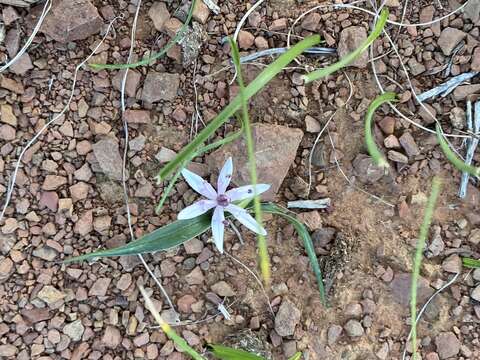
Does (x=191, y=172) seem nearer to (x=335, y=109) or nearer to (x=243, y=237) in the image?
(x=243, y=237)

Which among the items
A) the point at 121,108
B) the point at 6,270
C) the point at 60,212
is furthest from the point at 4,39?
the point at 6,270

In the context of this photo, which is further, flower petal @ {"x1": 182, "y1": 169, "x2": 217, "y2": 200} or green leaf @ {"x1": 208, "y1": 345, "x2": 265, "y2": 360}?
flower petal @ {"x1": 182, "y1": 169, "x2": 217, "y2": 200}

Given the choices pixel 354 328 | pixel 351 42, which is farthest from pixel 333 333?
pixel 351 42

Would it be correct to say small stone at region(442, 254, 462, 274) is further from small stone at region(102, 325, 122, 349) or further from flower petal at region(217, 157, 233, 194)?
small stone at region(102, 325, 122, 349)

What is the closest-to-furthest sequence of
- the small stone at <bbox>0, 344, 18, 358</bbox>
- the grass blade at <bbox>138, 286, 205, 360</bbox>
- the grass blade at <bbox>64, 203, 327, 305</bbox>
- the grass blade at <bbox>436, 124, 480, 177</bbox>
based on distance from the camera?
the grass blade at <bbox>138, 286, 205, 360</bbox>, the grass blade at <bbox>436, 124, 480, 177</bbox>, the grass blade at <bbox>64, 203, 327, 305</bbox>, the small stone at <bbox>0, 344, 18, 358</bbox>

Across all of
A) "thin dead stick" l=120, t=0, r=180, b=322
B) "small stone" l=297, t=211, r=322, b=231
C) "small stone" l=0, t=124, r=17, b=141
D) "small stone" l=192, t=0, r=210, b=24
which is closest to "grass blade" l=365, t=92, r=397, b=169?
"small stone" l=297, t=211, r=322, b=231

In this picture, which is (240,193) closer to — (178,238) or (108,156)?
(178,238)
